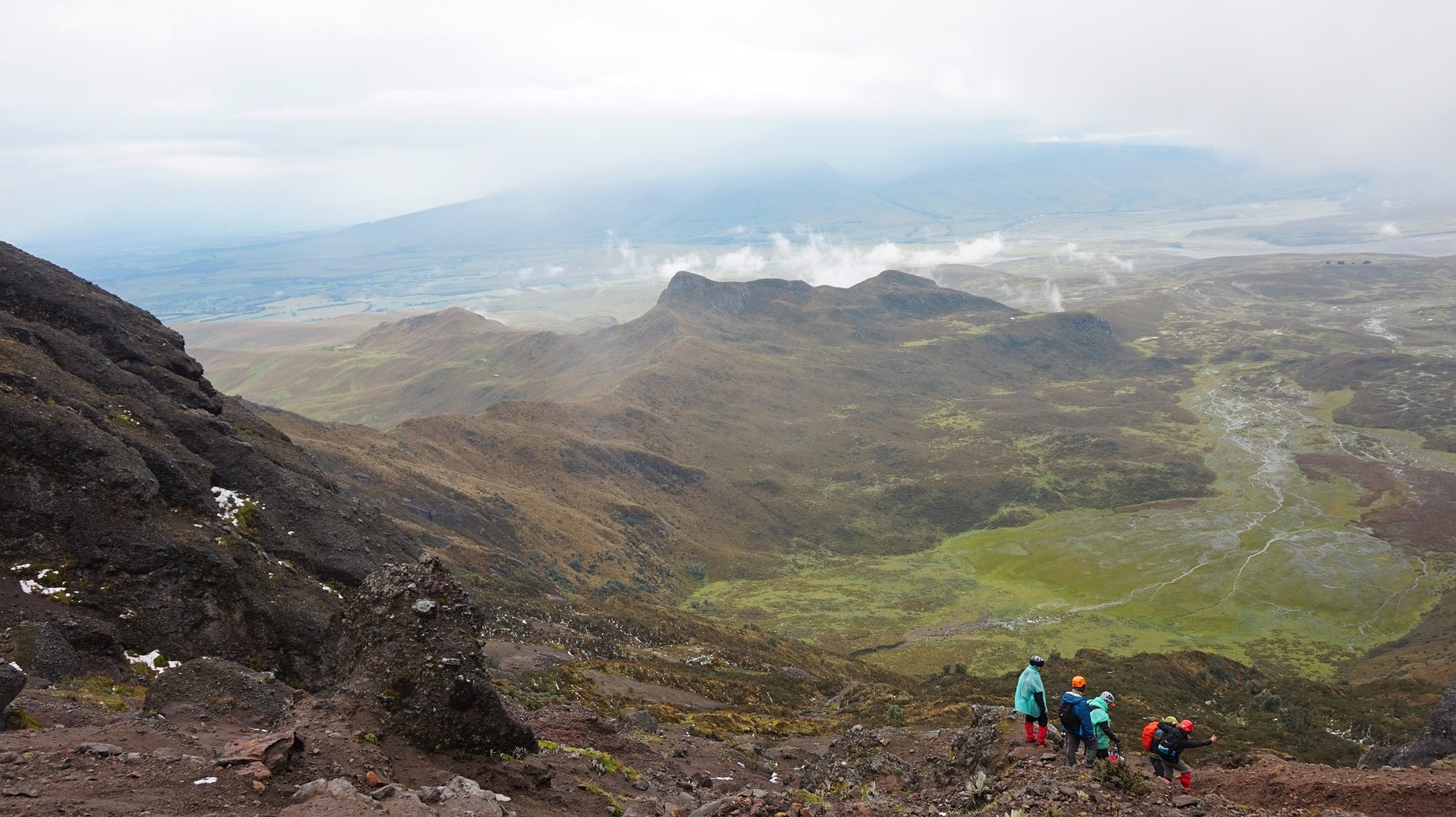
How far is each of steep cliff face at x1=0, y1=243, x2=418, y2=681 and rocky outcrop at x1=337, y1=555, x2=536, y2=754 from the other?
18.5 feet

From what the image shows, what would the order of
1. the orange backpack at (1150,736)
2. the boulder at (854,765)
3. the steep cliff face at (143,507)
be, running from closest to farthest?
the orange backpack at (1150,736) → the steep cliff face at (143,507) → the boulder at (854,765)

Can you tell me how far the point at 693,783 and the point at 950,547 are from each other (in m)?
105

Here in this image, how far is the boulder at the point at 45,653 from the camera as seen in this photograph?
679 inches

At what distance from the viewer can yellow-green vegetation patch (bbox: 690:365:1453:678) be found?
269ft

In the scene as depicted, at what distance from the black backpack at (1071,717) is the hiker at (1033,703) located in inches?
60.7

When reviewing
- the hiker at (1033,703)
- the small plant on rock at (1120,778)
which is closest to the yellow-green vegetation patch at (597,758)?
the hiker at (1033,703)

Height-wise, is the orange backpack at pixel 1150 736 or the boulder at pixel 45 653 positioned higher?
the boulder at pixel 45 653

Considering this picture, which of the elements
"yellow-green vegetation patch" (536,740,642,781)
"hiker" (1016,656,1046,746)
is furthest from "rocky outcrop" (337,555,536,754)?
"hiker" (1016,656,1046,746)

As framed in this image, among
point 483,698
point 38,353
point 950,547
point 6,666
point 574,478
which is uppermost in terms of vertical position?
point 38,353

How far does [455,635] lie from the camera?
57.2 ft

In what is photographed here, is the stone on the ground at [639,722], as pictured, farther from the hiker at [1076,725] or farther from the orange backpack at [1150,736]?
the orange backpack at [1150,736]

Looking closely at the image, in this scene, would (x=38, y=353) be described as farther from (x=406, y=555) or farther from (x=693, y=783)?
(x=693, y=783)

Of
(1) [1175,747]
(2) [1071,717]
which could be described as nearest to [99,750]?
(2) [1071,717]

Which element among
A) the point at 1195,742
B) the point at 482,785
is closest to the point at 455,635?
the point at 482,785
